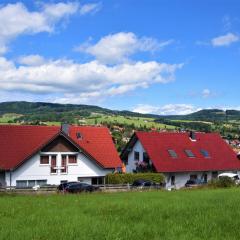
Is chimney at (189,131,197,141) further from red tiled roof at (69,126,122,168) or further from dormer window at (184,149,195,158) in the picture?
red tiled roof at (69,126,122,168)

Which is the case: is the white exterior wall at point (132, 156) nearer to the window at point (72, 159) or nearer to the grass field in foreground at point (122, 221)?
the window at point (72, 159)

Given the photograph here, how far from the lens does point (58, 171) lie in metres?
54.2

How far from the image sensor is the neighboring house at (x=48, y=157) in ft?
170

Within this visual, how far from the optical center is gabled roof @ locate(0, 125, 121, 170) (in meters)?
52.3

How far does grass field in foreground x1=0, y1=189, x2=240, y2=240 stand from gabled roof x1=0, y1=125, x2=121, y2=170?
97.0 feet

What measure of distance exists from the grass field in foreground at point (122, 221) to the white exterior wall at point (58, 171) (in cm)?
2931

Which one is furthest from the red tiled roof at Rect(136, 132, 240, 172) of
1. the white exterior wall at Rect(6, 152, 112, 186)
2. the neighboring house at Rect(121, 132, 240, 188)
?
the white exterior wall at Rect(6, 152, 112, 186)

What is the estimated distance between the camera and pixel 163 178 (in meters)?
58.1

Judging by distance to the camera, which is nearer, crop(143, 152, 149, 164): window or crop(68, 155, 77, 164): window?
crop(68, 155, 77, 164): window

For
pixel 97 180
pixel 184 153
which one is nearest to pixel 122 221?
pixel 97 180

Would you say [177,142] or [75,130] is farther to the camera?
[177,142]

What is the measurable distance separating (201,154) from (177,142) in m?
3.66

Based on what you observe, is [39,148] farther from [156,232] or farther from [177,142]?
[156,232]

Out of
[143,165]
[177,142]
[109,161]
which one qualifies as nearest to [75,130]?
[109,161]
